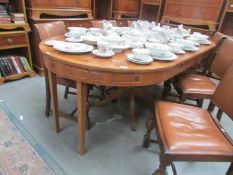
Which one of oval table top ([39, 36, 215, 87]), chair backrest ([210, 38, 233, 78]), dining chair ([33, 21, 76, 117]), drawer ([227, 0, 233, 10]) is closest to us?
oval table top ([39, 36, 215, 87])

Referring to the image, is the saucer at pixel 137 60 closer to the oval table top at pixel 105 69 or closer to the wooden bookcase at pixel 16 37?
the oval table top at pixel 105 69

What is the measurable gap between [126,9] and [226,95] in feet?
11.2

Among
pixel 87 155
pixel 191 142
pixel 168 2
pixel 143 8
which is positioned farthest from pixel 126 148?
pixel 143 8

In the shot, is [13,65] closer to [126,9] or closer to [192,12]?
[126,9]

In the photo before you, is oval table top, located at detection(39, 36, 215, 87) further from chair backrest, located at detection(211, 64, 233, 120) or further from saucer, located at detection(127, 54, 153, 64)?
chair backrest, located at detection(211, 64, 233, 120)

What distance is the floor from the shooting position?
4.75ft

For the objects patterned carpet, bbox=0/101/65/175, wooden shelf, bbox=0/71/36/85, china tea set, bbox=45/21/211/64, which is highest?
china tea set, bbox=45/21/211/64

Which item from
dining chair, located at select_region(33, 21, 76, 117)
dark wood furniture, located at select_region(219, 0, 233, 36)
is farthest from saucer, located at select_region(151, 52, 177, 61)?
dark wood furniture, located at select_region(219, 0, 233, 36)

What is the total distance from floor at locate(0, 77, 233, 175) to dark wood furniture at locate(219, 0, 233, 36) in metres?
1.97

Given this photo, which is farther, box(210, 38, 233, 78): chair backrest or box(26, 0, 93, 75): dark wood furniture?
box(26, 0, 93, 75): dark wood furniture

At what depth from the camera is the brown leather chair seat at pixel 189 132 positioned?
3.24 feet

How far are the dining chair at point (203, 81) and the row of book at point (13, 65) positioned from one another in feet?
7.00

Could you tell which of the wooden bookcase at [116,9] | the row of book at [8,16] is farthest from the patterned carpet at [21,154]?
the wooden bookcase at [116,9]

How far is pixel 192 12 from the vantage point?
3598 mm
